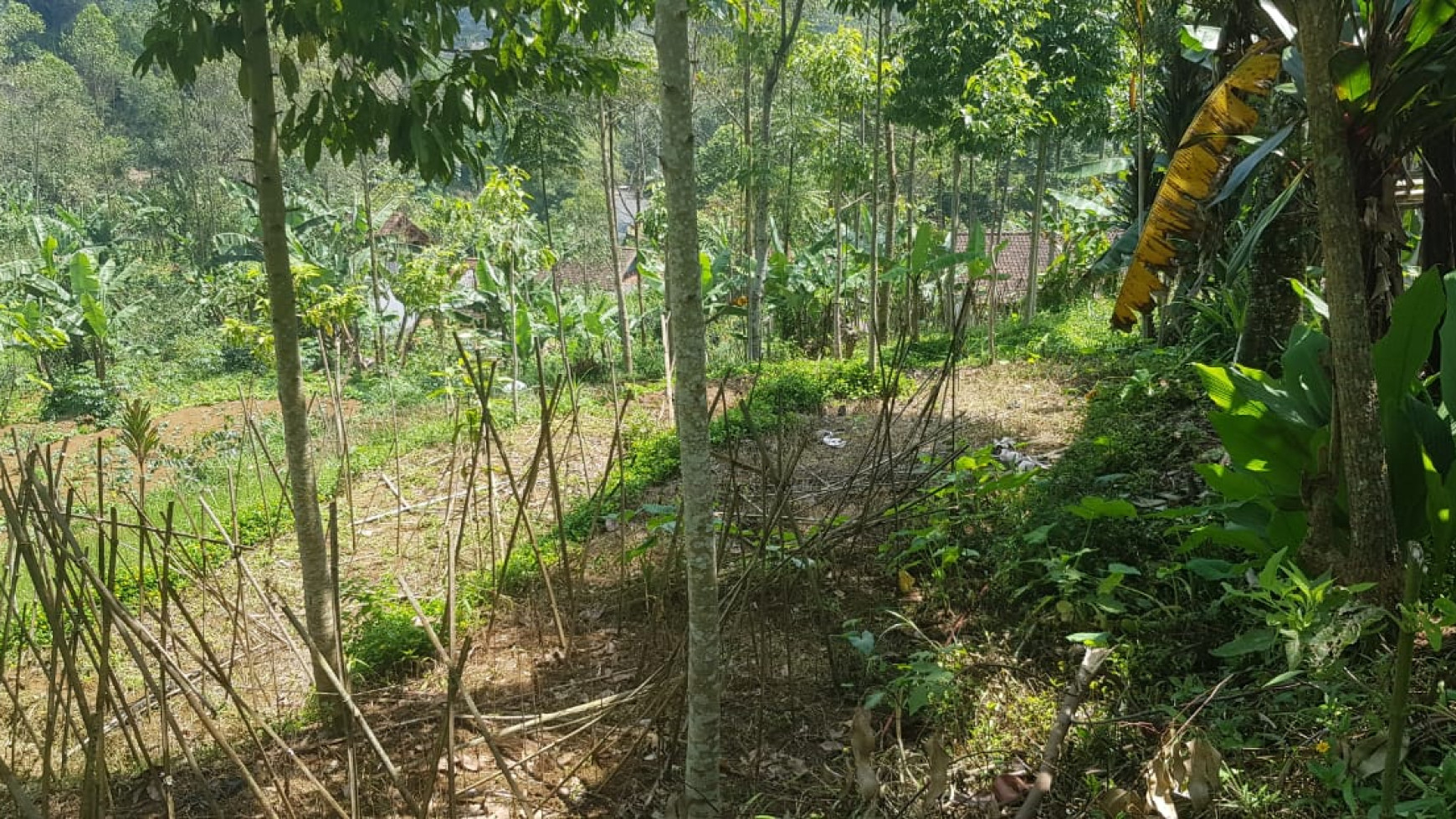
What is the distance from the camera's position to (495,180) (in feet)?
29.8

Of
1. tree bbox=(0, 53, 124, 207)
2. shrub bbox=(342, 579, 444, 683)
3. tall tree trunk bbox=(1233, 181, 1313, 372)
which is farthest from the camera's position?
tree bbox=(0, 53, 124, 207)

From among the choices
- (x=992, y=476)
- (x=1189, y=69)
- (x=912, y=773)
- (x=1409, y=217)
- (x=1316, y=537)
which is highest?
(x=1189, y=69)

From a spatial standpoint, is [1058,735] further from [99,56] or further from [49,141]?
[99,56]

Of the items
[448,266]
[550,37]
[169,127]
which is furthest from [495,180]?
[169,127]

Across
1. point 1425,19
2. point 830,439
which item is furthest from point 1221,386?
point 830,439

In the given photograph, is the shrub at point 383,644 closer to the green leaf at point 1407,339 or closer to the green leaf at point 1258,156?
the green leaf at point 1407,339

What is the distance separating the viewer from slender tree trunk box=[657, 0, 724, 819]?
167 centimetres

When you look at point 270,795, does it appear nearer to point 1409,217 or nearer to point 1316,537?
point 1316,537

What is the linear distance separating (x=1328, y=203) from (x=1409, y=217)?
21.8 feet

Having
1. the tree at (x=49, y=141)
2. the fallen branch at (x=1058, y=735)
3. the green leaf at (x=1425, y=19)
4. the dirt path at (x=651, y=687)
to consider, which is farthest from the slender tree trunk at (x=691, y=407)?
the tree at (x=49, y=141)

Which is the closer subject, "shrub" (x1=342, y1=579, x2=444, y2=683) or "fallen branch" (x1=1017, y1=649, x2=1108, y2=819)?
"fallen branch" (x1=1017, y1=649, x2=1108, y2=819)

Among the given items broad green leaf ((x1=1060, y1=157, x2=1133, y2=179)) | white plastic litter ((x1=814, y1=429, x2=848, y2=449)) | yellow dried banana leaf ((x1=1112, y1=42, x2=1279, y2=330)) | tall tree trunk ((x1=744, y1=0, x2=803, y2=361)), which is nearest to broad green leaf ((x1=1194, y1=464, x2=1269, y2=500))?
yellow dried banana leaf ((x1=1112, y1=42, x2=1279, y2=330))

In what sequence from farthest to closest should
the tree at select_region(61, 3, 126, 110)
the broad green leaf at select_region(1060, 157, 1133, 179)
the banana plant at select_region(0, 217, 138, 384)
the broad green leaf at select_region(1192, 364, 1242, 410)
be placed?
the tree at select_region(61, 3, 126, 110) < the banana plant at select_region(0, 217, 138, 384) < the broad green leaf at select_region(1060, 157, 1133, 179) < the broad green leaf at select_region(1192, 364, 1242, 410)

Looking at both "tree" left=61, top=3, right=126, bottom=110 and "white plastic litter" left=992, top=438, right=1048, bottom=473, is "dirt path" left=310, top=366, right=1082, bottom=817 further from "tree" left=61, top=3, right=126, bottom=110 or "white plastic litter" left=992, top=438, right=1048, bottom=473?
"tree" left=61, top=3, right=126, bottom=110
